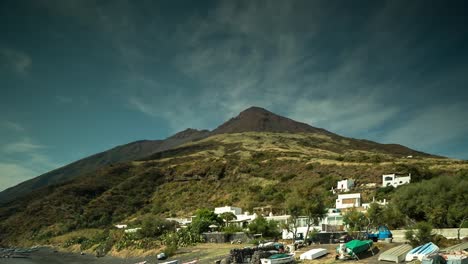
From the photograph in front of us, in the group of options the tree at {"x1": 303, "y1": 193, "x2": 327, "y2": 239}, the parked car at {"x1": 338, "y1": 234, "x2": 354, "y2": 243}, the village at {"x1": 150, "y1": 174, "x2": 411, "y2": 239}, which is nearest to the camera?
the parked car at {"x1": 338, "y1": 234, "x2": 354, "y2": 243}

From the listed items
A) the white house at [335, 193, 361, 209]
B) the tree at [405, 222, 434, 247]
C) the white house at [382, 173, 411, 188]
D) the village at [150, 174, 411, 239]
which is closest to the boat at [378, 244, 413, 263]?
the tree at [405, 222, 434, 247]

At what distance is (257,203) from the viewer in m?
96.4

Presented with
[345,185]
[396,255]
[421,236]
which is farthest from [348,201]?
[396,255]

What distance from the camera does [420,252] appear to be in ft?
87.6

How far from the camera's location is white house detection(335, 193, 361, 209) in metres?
74.1

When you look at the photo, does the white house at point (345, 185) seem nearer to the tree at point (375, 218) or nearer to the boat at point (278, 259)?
the tree at point (375, 218)

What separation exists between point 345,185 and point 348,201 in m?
18.0

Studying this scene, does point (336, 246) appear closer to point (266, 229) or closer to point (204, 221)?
point (266, 229)

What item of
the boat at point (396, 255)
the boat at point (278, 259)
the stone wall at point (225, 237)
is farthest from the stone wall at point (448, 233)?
the stone wall at point (225, 237)

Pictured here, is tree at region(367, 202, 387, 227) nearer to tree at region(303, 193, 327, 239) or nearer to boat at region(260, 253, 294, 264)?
tree at region(303, 193, 327, 239)

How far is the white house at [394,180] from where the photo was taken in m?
87.5

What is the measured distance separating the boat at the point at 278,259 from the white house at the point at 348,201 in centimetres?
4593

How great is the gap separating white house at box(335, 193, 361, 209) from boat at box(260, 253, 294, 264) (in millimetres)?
45934

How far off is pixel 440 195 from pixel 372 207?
9.68 m
